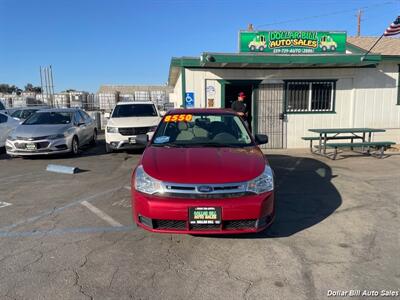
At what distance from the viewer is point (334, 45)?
466 inches

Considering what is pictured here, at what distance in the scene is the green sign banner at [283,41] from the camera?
1163 centimetres

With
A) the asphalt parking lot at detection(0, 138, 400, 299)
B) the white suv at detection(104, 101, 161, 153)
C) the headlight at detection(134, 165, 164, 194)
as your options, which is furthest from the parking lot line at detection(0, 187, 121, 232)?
the white suv at detection(104, 101, 161, 153)

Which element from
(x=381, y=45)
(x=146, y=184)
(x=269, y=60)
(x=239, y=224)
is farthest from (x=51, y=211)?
(x=381, y=45)

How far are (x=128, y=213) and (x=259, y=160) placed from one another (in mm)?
2231

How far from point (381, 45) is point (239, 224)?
14536mm

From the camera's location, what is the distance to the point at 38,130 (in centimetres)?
1009

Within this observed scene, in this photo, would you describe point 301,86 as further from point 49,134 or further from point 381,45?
point 49,134

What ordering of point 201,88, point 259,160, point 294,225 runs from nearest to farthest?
point 259,160 → point 294,225 → point 201,88

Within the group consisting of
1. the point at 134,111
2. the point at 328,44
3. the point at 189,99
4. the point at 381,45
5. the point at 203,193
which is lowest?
the point at 203,193

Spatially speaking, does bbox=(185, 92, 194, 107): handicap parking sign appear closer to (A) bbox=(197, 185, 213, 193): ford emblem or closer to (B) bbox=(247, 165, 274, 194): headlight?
(B) bbox=(247, 165, 274, 194): headlight

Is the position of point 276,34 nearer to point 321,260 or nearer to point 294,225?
point 294,225

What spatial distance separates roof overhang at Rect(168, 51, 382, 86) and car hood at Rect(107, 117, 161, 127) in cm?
210

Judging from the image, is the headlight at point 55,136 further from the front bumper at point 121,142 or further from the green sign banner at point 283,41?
the green sign banner at point 283,41

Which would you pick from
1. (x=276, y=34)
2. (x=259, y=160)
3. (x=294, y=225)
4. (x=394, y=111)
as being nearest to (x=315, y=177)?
(x=294, y=225)
